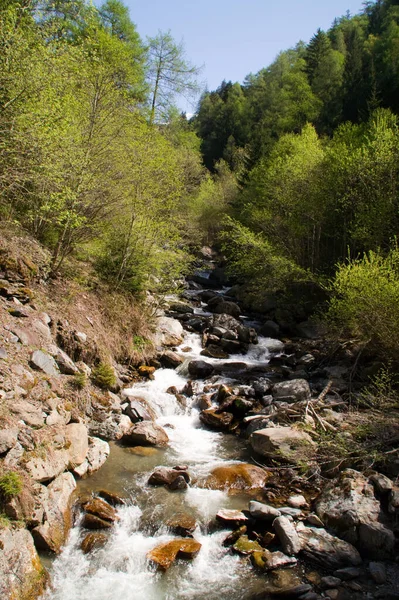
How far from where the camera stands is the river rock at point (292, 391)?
37.3ft

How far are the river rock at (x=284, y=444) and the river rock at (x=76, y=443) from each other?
12.7ft

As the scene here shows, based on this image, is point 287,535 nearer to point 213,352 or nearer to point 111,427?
point 111,427

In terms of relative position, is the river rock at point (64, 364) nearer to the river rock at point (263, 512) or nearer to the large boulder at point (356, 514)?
the river rock at point (263, 512)

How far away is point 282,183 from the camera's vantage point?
70.1 feet

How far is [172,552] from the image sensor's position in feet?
20.4

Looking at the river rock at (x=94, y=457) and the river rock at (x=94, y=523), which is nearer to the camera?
the river rock at (x=94, y=523)

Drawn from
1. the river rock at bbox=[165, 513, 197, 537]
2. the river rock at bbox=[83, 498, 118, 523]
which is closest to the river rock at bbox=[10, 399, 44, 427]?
the river rock at bbox=[83, 498, 118, 523]

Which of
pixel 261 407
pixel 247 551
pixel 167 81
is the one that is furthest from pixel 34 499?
pixel 167 81

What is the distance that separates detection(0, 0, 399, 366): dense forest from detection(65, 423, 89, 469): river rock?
14.2 ft

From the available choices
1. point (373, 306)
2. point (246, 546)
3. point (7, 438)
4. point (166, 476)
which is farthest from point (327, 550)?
point (373, 306)

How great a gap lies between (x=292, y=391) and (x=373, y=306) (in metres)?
3.32

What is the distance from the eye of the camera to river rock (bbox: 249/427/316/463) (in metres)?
8.51

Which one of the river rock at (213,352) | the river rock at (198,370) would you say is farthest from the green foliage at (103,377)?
the river rock at (213,352)

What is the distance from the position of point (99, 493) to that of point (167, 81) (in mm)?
21810
